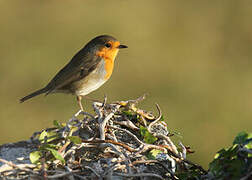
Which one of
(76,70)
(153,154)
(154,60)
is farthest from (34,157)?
(154,60)

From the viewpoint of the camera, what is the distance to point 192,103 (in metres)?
9.62

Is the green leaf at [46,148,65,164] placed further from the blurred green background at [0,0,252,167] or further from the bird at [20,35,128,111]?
the blurred green background at [0,0,252,167]

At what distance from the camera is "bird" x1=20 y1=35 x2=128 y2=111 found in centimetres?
575

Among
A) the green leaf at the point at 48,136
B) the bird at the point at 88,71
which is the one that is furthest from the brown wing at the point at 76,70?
the green leaf at the point at 48,136

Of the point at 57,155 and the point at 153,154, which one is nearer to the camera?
the point at 57,155

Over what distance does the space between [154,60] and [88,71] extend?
573 cm

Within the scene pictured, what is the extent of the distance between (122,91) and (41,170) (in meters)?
7.40

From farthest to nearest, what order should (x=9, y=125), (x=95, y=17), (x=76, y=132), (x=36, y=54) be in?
1. (x=95, y=17)
2. (x=36, y=54)
3. (x=9, y=125)
4. (x=76, y=132)

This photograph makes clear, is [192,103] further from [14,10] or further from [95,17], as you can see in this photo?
[14,10]

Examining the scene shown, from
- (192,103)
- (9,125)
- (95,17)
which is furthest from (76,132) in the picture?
(95,17)

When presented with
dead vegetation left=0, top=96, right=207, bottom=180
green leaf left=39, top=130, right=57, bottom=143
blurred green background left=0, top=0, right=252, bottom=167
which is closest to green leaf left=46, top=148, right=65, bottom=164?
dead vegetation left=0, top=96, right=207, bottom=180

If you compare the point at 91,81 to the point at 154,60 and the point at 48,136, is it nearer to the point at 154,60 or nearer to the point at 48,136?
the point at 48,136

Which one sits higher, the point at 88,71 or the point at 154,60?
the point at 154,60

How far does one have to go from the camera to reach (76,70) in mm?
5844
